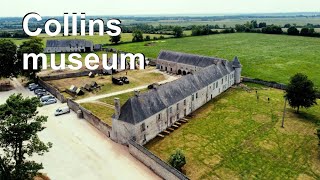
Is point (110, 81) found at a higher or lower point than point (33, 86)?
higher

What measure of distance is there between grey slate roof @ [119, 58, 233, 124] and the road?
4.50m

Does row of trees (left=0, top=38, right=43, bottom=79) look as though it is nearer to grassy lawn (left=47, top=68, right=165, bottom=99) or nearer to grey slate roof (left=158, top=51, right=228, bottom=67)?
grassy lawn (left=47, top=68, right=165, bottom=99)

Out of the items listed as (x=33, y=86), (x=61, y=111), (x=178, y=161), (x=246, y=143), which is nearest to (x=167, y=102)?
(x=246, y=143)

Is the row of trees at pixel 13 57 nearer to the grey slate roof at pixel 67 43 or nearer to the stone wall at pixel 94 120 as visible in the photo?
the stone wall at pixel 94 120

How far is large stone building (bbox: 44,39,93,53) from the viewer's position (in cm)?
10712

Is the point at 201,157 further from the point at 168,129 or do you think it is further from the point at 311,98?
the point at 311,98

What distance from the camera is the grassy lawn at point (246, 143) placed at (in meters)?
31.6

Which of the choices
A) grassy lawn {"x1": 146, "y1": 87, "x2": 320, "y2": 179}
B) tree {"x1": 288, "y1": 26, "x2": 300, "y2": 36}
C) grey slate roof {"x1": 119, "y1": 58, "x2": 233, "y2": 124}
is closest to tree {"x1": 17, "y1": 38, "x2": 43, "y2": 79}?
grey slate roof {"x1": 119, "y1": 58, "x2": 233, "y2": 124}

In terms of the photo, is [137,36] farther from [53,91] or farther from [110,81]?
[53,91]

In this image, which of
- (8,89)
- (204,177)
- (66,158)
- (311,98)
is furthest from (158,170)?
(8,89)

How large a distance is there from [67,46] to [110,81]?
165ft

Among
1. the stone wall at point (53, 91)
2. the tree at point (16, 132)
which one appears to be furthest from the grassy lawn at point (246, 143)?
the stone wall at point (53, 91)

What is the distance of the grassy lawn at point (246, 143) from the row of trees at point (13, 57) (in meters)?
37.9

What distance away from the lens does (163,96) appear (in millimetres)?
41625
